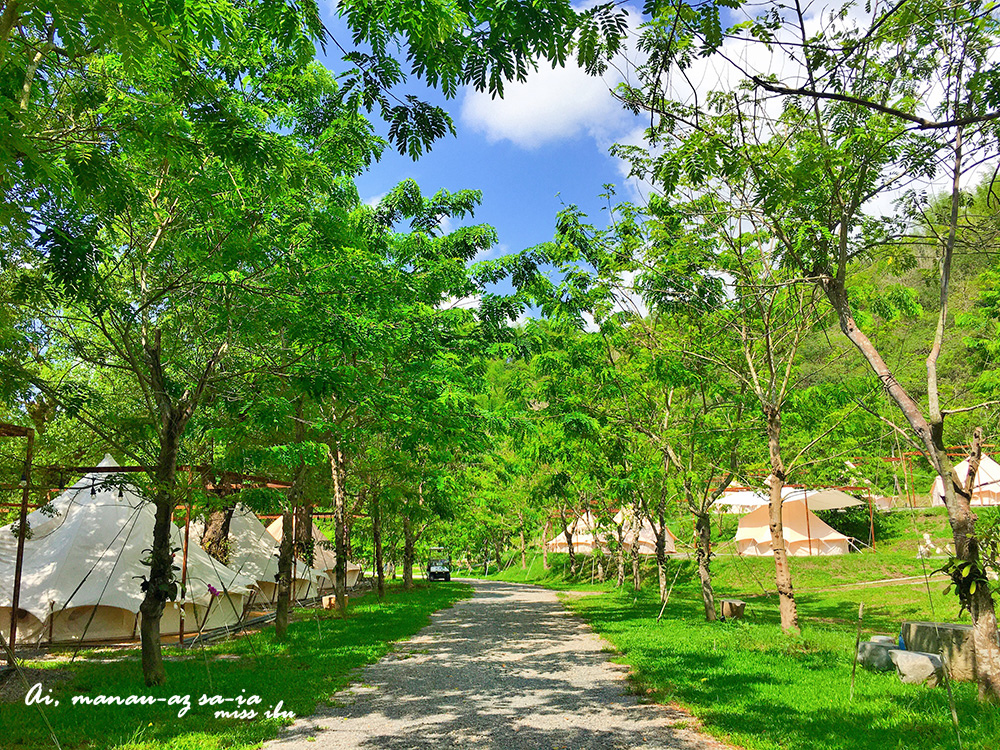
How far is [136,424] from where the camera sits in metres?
9.69

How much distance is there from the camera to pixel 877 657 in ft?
29.5

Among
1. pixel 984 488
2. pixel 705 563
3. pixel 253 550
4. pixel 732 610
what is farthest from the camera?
pixel 984 488

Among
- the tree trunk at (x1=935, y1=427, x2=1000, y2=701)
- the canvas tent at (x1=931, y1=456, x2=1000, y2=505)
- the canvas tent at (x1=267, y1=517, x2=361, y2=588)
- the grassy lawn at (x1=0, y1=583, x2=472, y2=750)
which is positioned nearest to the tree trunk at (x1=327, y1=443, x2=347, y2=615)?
the grassy lawn at (x1=0, y1=583, x2=472, y2=750)

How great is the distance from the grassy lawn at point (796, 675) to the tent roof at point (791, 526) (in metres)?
8.81

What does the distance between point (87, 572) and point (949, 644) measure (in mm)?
15881

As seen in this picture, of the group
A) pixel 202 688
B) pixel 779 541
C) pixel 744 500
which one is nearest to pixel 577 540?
pixel 744 500

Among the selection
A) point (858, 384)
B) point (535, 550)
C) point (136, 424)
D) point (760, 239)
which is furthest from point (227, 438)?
point (535, 550)

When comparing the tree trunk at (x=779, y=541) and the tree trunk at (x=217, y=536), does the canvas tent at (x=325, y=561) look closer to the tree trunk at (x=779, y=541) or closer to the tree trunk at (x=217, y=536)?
the tree trunk at (x=217, y=536)

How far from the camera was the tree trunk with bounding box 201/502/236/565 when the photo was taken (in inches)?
726

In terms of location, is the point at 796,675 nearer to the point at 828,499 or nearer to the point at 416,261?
the point at 416,261

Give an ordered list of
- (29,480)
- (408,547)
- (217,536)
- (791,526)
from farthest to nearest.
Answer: (791,526), (408,547), (217,536), (29,480)

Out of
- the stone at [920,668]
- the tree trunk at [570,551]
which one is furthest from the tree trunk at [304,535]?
the tree trunk at [570,551]

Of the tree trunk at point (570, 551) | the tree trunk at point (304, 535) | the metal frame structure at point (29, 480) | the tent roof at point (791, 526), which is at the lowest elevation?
the tree trunk at point (570, 551)

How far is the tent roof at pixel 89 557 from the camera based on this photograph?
13062 millimetres
